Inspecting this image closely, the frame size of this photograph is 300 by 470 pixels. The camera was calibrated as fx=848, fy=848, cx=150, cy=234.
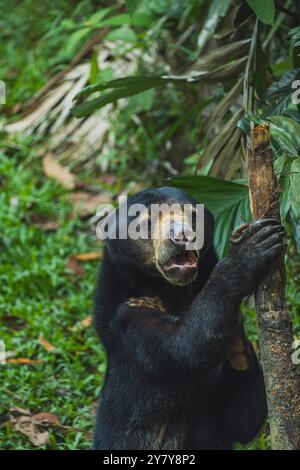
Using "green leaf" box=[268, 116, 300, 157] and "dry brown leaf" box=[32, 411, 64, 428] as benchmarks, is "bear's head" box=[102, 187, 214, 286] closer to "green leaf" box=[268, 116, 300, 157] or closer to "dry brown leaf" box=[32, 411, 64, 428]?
"green leaf" box=[268, 116, 300, 157]

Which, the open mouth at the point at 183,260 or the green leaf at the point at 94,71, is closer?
the open mouth at the point at 183,260

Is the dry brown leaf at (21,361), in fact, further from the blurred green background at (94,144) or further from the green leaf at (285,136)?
the green leaf at (285,136)

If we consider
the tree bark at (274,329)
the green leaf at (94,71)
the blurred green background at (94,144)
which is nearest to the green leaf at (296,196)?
the blurred green background at (94,144)

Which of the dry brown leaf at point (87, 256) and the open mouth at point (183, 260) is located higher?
the dry brown leaf at point (87, 256)

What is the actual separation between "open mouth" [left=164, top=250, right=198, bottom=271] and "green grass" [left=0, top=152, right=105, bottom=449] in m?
1.56

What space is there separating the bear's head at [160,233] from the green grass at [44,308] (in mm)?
1377

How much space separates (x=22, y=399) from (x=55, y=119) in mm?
3701

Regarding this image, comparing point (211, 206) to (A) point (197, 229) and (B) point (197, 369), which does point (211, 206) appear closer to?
(A) point (197, 229)

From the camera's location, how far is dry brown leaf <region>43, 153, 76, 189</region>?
8055 millimetres

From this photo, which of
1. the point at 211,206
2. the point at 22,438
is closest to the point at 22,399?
the point at 22,438

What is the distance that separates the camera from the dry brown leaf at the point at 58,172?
8.05 metres

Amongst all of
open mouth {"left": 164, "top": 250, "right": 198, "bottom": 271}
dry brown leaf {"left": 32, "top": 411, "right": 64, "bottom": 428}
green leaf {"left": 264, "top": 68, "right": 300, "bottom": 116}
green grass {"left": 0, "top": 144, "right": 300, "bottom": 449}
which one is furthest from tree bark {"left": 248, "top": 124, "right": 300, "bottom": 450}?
dry brown leaf {"left": 32, "top": 411, "right": 64, "bottom": 428}

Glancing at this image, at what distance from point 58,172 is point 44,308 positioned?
2.01 m

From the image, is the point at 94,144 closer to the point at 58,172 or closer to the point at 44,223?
the point at 58,172
